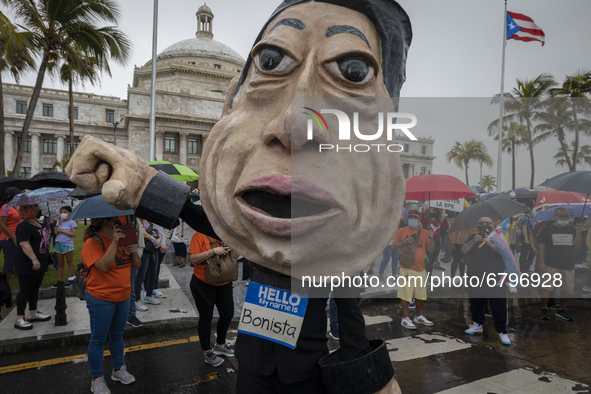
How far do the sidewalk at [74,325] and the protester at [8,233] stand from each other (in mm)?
700

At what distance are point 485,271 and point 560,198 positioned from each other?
7.58ft

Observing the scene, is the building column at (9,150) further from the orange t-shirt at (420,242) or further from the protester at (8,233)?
the orange t-shirt at (420,242)

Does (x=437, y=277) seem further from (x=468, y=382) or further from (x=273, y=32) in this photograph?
(x=468, y=382)

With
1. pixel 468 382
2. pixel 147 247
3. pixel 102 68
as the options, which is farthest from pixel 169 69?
pixel 468 382

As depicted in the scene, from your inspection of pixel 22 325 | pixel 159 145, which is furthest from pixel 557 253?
pixel 159 145

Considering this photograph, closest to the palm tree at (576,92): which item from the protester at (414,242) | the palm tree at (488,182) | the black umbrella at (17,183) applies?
the palm tree at (488,182)

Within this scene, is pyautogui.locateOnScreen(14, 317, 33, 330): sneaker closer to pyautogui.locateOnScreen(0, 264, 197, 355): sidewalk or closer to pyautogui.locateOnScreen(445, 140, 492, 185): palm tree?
pyautogui.locateOnScreen(0, 264, 197, 355): sidewalk

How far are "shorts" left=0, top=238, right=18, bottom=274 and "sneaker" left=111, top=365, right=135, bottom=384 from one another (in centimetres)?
281

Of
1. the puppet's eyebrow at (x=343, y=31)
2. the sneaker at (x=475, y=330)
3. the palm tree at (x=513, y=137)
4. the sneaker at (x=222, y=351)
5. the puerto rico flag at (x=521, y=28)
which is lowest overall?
the sneaker at (x=475, y=330)

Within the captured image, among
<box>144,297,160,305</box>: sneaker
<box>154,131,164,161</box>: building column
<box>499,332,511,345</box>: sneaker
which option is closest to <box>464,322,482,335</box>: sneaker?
<box>499,332,511,345</box>: sneaker

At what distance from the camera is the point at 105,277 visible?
10.9 ft

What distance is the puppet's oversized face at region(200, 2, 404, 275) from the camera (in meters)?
1.20

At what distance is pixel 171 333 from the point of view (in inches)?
195

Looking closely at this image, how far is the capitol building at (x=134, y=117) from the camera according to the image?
35.8 metres
